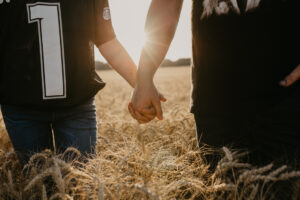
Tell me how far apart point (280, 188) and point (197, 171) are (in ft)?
1.26

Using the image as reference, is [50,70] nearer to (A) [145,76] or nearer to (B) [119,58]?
(B) [119,58]

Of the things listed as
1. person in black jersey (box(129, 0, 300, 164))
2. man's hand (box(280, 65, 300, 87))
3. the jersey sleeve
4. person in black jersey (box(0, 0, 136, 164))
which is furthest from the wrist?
man's hand (box(280, 65, 300, 87))

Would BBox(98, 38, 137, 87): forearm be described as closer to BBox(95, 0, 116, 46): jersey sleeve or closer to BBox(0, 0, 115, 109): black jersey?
BBox(95, 0, 116, 46): jersey sleeve

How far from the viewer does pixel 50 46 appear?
1.52 metres

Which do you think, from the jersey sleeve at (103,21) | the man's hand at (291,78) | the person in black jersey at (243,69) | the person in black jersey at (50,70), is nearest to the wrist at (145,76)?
the person in black jersey at (243,69)

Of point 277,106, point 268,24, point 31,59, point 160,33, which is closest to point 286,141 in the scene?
point 277,106

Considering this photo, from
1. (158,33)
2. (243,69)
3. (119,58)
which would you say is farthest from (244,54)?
(119,58)

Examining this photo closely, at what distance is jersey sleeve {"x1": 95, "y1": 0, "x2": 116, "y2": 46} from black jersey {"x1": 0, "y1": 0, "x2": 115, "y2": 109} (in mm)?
68

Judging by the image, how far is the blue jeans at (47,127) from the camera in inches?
61.1

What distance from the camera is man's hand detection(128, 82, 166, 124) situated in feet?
4.50

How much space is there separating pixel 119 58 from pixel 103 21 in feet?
0.80

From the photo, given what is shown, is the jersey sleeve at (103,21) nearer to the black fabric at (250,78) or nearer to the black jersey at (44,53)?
the black jersey at (44,53)

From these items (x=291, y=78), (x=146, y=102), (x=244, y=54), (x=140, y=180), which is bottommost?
(x=140, y=180)

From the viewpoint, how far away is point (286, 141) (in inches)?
53.7
